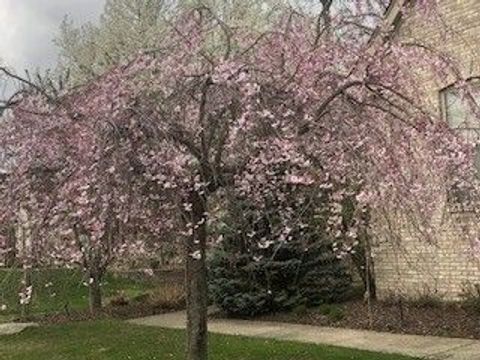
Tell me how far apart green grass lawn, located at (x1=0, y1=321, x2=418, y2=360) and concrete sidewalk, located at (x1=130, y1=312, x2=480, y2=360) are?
462 millimetres

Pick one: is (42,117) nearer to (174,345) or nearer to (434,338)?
(174,345)

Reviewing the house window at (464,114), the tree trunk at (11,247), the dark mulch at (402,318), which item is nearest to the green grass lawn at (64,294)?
the tree trunk at (11,247)

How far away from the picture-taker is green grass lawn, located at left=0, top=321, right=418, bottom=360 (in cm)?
1016

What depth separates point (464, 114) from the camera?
12727 millimetres

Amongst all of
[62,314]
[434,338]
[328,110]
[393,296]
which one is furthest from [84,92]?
[62,314]

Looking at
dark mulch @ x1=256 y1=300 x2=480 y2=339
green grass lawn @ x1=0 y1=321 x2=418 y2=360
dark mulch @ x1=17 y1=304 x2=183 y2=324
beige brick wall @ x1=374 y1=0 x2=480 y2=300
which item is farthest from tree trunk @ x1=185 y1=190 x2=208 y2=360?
dark mulch @ x1=17 y1=304 x2=183 y2=324

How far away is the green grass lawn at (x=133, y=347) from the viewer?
400 inches

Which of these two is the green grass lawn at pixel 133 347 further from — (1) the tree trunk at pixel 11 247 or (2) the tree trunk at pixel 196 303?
(2) the tree trunk at pixel 196 303

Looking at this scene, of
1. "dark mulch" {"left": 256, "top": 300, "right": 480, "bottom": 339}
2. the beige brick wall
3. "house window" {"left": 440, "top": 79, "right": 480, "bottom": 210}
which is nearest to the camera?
"house window" {"left": 440, "top": 79, "right": 480, "bottom": 210}

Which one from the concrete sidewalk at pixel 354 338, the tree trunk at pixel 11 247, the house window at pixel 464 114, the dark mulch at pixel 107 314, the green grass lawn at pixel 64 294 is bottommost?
the concrete sidewalk at pixel 354 338

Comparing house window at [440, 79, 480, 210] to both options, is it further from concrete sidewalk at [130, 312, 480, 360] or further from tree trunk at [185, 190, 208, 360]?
tree trunk at [185, 190, 208, 360]

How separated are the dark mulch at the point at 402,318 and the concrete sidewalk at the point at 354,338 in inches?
14.2

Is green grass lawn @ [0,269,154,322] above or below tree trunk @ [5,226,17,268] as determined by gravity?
below

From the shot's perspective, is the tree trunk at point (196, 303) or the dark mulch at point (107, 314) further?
the dark mulch at point (107, 314)
